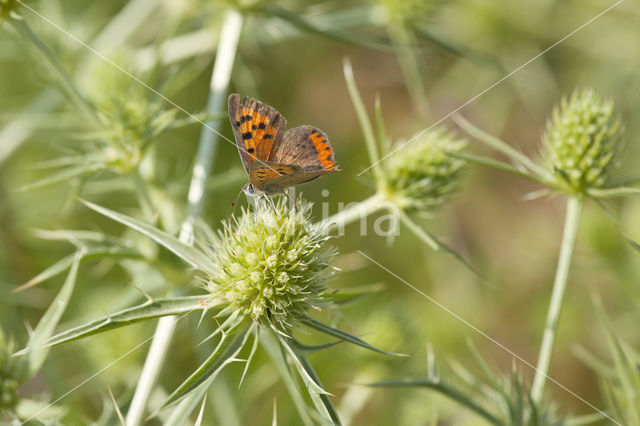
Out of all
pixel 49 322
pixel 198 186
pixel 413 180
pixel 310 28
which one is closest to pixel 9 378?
pixel 49 322

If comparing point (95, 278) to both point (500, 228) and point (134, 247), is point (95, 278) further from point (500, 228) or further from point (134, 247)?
point (500, 228)

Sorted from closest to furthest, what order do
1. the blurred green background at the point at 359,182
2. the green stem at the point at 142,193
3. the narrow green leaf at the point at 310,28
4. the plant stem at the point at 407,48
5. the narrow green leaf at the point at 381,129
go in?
the narrow green leaf at the point at 381,129 → the green stem at the point at 142,193 → the narrow green leaf at the point at 310,28 → the blurred green background at the point at 359,182 → the plant stem at the point at 407,48

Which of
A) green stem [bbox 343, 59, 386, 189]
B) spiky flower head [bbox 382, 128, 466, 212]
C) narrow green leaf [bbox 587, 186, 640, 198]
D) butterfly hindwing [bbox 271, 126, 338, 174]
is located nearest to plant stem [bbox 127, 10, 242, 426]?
butterfly hindwing [bbox 271, 126, 338, 174]

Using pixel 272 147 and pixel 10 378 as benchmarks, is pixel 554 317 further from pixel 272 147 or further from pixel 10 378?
pixel 10 378

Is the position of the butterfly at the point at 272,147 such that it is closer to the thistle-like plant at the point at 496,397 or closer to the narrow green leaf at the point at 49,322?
the narrow green leaf at the point at 49,322

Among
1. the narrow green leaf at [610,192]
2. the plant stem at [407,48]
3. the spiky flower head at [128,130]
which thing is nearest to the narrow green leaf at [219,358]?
the spiky flower head at [128,130]
